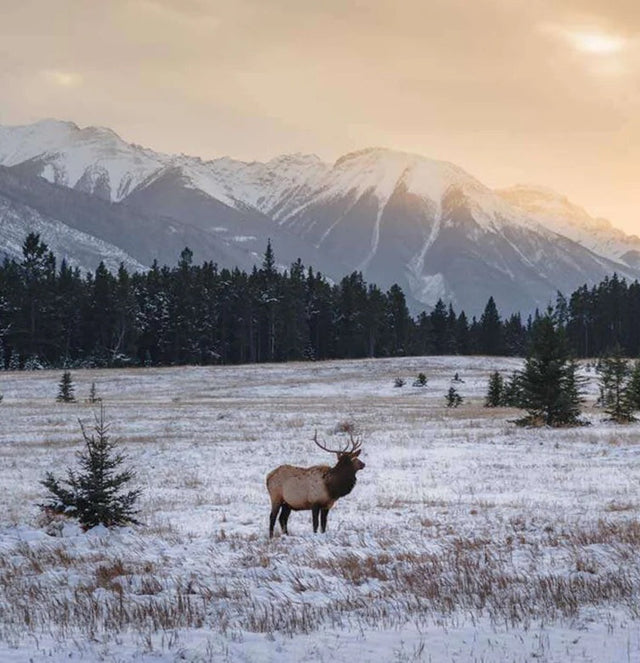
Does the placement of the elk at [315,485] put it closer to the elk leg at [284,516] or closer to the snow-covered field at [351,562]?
the elk leg at [284,516]

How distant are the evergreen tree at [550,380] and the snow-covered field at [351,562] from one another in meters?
6.96

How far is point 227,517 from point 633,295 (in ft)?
431

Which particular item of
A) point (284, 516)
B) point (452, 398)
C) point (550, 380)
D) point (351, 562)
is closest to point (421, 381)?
point (452, 398)

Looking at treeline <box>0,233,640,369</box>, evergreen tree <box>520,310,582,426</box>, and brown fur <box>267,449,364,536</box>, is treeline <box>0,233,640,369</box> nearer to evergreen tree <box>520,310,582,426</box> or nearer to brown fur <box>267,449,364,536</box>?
evergreen tree <box>520,310,582,426</box>

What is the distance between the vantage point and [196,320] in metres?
106

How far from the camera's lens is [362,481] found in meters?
21.7

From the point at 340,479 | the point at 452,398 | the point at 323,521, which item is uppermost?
the point at 340,479

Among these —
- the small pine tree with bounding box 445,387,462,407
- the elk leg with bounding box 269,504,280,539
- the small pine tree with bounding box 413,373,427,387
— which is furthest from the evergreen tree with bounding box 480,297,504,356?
the elk leg with bounding box 269,504,280,539

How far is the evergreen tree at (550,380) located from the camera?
120ft

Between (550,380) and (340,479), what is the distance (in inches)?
1019

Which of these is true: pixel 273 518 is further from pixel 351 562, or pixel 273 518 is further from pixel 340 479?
pixel 351 562

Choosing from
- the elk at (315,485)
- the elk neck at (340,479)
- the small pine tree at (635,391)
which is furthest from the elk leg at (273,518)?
the small pine tree at (635,391)

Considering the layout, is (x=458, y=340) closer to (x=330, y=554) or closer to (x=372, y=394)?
(x=372, y=394)

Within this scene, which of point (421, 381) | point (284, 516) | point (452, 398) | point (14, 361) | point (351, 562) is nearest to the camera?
point (351, 562)
